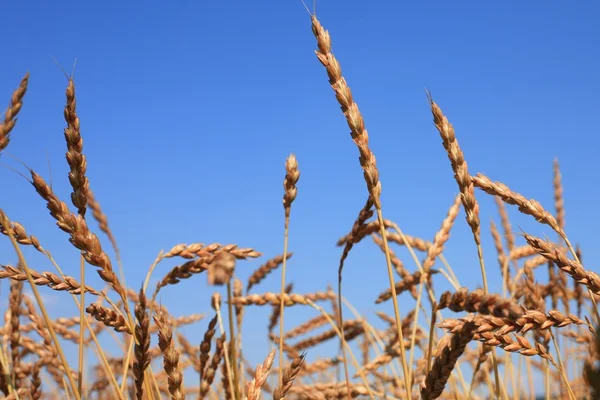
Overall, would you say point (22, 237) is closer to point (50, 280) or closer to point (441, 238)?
point (50, 280)

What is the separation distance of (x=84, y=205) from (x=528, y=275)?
1.63m

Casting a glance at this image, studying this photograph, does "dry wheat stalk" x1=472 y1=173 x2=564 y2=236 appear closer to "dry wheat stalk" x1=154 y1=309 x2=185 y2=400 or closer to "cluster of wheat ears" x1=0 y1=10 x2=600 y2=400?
"cluster of wheat ears" x1=0 y1=10 x2=600 y2=400

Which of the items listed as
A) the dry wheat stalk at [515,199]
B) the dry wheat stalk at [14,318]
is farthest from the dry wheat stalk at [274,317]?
the dry wheat stalk at [515,199]

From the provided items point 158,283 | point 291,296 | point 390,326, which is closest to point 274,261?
point 291,296

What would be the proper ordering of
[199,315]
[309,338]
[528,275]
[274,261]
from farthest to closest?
[199,315] < [309,338] < [274,261] < [528,275]

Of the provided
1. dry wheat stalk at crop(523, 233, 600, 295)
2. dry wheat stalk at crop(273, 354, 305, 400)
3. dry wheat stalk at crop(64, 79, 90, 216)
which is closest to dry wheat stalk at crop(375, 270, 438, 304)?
dry wheat stalk at crop(523, 233, 600, 295)

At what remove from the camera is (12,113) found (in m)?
2.01

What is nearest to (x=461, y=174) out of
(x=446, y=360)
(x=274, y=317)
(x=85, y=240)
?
(x=446, y=360)

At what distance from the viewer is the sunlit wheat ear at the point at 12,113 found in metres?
1.96

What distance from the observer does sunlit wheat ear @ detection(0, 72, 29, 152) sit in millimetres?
1961

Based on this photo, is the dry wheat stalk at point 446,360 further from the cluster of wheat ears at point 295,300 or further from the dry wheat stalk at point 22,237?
the dry wheat stalk at point 22,237

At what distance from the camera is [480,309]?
118cm

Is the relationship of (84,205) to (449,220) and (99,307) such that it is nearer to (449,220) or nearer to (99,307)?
(99,307)

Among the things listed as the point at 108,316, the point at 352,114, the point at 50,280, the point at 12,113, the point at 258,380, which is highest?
the point at 12,113
